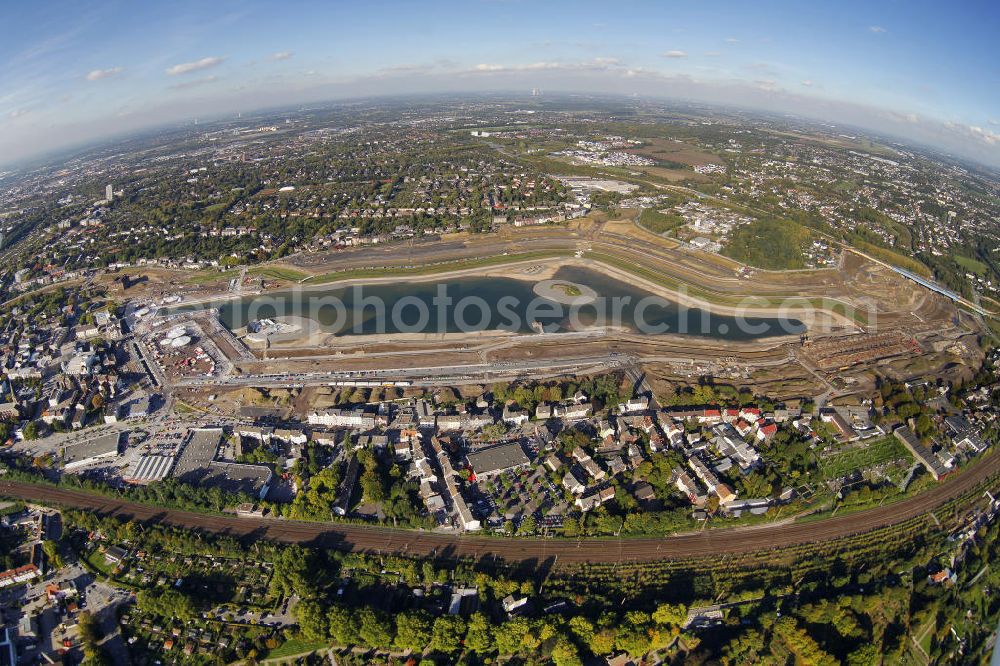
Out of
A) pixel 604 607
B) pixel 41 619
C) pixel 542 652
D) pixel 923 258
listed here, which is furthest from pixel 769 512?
pixel 923 258

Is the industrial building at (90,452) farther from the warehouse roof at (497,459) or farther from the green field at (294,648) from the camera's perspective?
the warehouse roof at (497,459)

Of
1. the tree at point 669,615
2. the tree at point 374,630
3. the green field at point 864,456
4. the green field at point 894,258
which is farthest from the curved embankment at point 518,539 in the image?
the green field at point 894,258

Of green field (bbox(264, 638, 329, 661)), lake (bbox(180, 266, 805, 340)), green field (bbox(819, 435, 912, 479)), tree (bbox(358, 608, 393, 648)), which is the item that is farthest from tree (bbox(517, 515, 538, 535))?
lake (bbox(180, 266, 805, 340))

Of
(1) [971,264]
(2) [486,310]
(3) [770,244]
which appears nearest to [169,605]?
(2) [486,310]

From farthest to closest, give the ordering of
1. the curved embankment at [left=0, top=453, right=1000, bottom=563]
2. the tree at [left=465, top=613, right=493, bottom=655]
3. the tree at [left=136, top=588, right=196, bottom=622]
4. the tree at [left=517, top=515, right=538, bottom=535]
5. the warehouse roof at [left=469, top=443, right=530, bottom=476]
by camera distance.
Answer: the warehouse roof at [left=469, top=443, right=530, bottom=476] → the tree at [left=517, top=515, right=538, bottom=535] → the curved embankment at [left=0, top=453, right=1000, bottom=563] → the tree at [left=136, top=588, right=196, bottom=622] → the tree at [left=465, top=613, right=493, bottom=655]

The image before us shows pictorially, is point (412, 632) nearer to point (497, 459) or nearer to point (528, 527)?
point (528, 527)

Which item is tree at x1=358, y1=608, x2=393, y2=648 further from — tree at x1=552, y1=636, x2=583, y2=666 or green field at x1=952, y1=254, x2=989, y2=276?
green field at x1=952, y1=254, x2=989, y2=276

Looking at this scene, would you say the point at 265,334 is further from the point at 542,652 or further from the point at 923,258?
the point at 923,258
